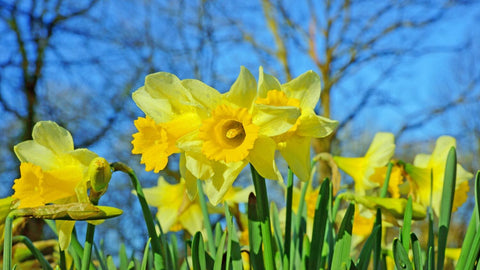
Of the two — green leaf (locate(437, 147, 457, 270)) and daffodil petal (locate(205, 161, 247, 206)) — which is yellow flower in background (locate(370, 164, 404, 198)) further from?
daffodil petal (locate(205, 161, 247, 206))

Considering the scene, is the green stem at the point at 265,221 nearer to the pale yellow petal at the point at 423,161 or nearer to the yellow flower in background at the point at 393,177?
the yellow flower in background at the point at 393,177

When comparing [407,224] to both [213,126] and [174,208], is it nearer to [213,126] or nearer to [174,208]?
[213,126]

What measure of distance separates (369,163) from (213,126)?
21.9 inches

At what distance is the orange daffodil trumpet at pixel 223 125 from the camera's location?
26.8 inches

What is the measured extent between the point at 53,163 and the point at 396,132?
762 centimetres

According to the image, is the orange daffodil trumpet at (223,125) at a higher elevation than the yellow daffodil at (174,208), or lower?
higher

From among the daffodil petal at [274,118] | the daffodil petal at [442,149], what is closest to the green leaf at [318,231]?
the daffodil petal at [274,118]

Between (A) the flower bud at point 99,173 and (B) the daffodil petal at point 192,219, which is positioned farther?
(B) the daffodil petal at point 192,219

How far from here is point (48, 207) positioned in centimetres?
62

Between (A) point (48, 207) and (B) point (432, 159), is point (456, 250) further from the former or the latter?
(A) point (48, 207)

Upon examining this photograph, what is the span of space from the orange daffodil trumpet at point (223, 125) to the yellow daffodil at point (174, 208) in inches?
15.7

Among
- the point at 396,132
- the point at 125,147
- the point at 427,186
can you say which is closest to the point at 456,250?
the point at 427,186

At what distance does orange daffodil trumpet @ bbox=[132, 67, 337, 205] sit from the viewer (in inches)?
26.8

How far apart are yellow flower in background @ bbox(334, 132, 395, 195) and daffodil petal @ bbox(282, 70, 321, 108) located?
1.38 feet
